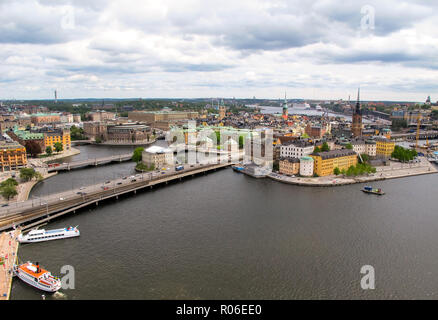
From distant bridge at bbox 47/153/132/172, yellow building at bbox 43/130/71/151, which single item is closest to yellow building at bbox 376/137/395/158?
distant bridge at bbox 47/153/132/172

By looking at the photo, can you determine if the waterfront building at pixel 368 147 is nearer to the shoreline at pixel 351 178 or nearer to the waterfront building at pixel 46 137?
the shoreline at pixel 351 178

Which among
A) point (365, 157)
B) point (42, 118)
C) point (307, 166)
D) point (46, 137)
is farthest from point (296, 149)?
point (42, 118)

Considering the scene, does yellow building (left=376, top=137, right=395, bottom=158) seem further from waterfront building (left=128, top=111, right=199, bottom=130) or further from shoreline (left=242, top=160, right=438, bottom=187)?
waterfront building (left=128, top=111, right=199, bottom=130)

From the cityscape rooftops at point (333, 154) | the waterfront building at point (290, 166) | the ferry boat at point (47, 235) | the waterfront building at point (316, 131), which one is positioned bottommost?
the ferry boat at point (47, 235)

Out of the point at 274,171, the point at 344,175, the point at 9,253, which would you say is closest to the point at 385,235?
the point at 344,175

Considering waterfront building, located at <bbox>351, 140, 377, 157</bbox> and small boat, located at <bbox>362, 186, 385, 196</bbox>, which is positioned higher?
waterfront building, located at <bbox>351, 140, 377, 157</bbox>

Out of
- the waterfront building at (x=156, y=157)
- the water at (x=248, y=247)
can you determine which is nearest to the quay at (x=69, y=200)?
the water at (x=248, y=247)
